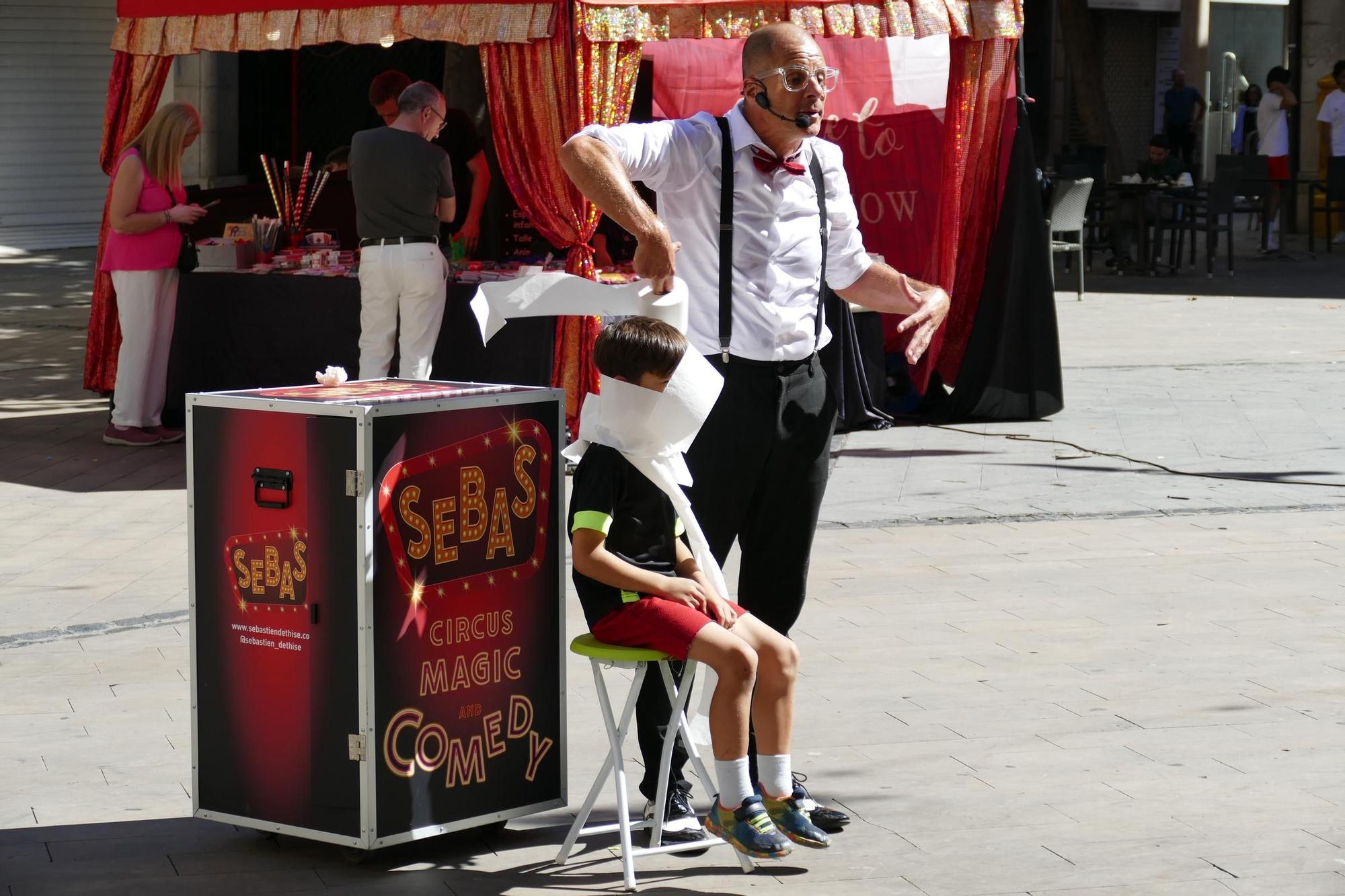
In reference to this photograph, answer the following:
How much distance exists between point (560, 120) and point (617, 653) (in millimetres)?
5847

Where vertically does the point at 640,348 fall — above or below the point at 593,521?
above

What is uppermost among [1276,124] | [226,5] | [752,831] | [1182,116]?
[1182,116]

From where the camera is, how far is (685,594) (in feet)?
13.9

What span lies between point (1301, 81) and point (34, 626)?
22037 mm

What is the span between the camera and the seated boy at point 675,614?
4176 mm

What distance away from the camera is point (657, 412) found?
4199 mm

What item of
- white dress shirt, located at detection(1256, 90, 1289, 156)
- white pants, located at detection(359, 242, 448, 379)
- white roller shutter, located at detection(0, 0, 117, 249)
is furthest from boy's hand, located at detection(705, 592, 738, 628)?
white dress shirt, located at detection(1256, 90, 1289, 156)

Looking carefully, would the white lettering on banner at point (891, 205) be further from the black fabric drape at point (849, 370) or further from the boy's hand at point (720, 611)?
the boy's hand at point (720, 611)

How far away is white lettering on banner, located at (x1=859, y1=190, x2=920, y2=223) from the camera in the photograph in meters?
12.8

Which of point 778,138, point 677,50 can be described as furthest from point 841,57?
point 778,138

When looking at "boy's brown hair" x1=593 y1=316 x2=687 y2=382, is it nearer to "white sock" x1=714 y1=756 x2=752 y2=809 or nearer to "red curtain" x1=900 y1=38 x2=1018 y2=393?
"white sock" x1=714 y1=756 x2=752 y2=809

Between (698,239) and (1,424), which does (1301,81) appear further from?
(698,239)

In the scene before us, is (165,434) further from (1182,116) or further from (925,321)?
(1182,116)

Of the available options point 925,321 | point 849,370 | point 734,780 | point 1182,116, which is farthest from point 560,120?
point 1182,116
